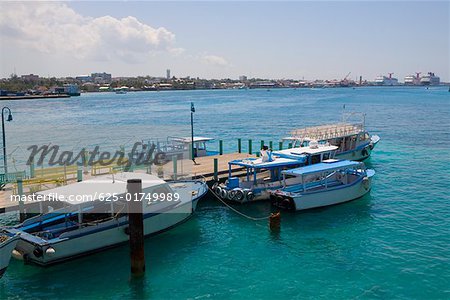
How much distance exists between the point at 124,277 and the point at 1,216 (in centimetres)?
1144

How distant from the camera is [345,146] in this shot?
4284cm

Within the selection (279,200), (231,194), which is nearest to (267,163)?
(279,200)

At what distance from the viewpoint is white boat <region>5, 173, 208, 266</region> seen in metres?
19.7

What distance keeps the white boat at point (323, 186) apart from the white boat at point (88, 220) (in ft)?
25.8

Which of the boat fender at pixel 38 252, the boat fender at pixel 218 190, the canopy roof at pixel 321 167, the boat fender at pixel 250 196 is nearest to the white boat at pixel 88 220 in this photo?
the boat fender at pixel 38 252

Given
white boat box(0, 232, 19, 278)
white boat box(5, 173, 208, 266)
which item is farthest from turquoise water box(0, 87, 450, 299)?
white boat box(0, 232, 19, 278)

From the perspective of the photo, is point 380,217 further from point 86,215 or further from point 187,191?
point 86,215

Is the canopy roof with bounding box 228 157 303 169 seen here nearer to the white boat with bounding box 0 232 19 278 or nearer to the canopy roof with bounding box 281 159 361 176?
the canopy roof with bounding box 281 159 361 176

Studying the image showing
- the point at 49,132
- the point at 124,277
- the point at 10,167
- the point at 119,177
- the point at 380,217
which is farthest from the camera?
the point at 49,132

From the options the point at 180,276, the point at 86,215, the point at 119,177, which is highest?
the point at 119,177

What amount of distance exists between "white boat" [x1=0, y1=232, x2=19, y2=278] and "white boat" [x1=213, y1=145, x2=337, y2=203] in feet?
46.2

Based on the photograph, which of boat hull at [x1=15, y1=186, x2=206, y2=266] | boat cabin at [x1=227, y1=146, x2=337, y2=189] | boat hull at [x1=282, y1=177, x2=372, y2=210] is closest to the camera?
boat hull at [x1=15, y1=186, x2=206, y2=266]

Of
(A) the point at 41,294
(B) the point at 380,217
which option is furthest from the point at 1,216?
(B) the point at 380,217

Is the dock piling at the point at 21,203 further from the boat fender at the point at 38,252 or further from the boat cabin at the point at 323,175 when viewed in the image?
the boat cabin at the point at 323,175
